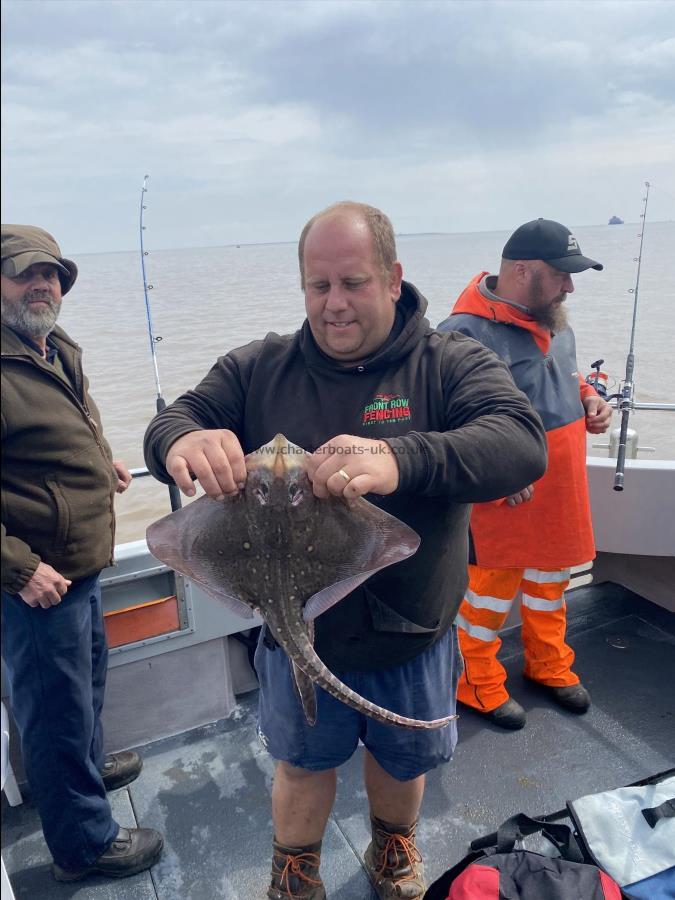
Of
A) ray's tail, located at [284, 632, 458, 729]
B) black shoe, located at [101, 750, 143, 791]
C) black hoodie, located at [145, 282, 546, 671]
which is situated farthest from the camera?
black shoe, located at [101, 750, 143, 791]

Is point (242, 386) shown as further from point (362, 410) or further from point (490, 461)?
point (490, 461)

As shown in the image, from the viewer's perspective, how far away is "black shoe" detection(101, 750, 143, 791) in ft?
10.6

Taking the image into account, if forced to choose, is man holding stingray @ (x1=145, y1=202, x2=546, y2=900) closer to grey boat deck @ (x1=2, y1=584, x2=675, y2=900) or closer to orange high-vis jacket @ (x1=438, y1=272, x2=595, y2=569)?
grey boat deck @ (x1=2, y1=584, x2=675, y2=900)

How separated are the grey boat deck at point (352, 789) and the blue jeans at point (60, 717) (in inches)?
13.0

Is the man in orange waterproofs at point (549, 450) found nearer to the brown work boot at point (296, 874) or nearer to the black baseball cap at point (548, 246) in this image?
the black baseball cap at point (548, 246)

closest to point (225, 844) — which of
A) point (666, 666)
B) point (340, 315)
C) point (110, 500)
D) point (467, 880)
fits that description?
point (467, 880)

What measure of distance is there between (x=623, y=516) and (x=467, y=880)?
2.77m

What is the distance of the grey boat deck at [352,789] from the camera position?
2754 mm

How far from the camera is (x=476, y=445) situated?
1.76m

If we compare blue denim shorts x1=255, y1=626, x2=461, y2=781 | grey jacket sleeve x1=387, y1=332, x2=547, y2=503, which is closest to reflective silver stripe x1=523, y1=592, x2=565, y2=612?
blue denim shorts x1=255, y1=626, x2=461, y2=781

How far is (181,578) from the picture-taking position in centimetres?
346

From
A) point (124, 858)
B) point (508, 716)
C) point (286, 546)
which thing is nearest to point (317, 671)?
point (286, 546)

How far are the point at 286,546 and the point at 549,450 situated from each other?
83.7 inches

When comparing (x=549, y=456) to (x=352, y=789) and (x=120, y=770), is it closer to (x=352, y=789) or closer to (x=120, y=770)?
(x=352, y=789)
